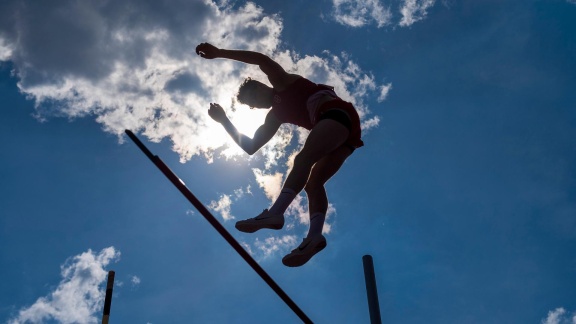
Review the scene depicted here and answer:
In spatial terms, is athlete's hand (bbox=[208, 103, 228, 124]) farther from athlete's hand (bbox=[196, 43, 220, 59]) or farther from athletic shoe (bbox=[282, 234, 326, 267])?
athletic shoe (bbox=[282, 234, 326, 267])

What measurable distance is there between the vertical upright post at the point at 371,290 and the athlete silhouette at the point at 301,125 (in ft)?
5.57

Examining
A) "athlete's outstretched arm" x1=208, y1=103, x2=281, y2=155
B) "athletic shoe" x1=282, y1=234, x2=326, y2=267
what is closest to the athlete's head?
"athlete's outstretched arm" x1=208, y1=103, x2=281, y2=155

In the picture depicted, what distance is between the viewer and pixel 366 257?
719cm

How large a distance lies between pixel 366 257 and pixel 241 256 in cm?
243

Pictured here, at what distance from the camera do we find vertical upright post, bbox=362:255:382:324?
6657 millimetres

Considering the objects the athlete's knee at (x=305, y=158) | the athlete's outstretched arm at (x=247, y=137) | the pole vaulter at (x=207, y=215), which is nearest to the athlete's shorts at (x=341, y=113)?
the athlete's knee at (x=305, y=158)

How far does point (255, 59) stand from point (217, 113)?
2.71ft

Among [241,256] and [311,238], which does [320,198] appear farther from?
[241,256]

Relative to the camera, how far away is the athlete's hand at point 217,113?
241 inches

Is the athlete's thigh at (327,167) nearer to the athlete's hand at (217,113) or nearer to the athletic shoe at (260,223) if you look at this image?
the athletic shoe at (260,223)

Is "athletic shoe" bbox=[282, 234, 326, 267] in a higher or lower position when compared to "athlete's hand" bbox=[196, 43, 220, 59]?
lower

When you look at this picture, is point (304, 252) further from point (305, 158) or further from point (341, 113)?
point (341, 113)

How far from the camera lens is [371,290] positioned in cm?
690

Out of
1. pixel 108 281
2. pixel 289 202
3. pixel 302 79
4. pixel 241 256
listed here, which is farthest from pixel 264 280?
pixel 108 281
